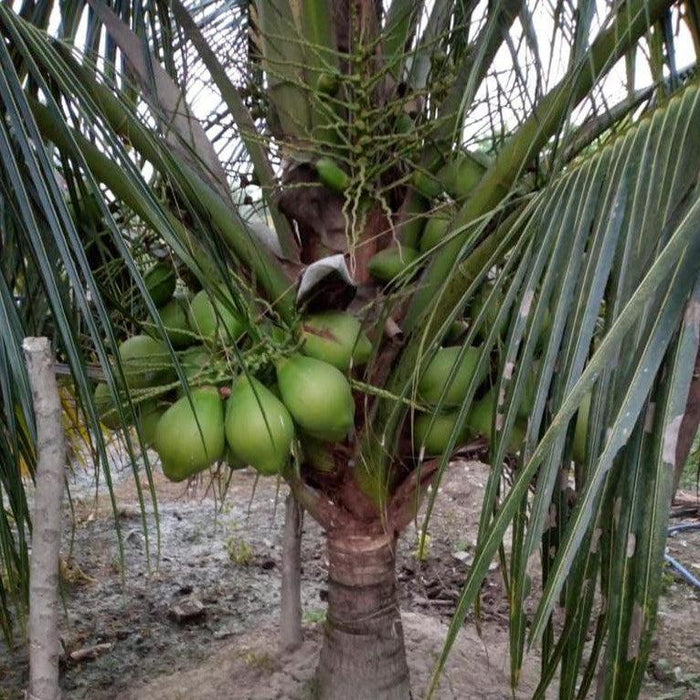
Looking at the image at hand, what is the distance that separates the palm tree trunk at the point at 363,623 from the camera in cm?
144

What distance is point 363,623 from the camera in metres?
1.47

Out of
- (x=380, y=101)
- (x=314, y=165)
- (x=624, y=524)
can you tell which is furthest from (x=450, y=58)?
(x=624, y=524)

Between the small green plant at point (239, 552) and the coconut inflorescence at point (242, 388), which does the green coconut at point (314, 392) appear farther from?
the small green plant at point (239, 552)

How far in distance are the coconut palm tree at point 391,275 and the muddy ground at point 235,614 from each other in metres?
0.34

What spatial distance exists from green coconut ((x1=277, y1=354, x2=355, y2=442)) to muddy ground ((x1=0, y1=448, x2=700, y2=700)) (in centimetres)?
38

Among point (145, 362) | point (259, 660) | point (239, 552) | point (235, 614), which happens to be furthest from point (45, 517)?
point (239, 552)

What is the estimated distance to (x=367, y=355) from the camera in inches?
45.0

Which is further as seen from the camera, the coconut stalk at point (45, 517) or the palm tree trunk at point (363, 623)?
the palm tree trunk at point (363, 623)

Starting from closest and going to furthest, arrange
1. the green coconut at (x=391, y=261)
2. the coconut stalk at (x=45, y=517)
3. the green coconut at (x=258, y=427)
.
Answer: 1. the coconut stalk at (x=45, y=517)
2. the green coconut at (x=258, y=427)
3. the green coconut at (x=391, y=261)

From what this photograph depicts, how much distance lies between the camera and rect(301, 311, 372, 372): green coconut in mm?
1096

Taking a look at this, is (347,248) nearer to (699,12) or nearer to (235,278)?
(235,278)

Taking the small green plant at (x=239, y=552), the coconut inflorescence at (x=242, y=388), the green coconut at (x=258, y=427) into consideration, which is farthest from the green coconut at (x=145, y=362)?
the small green plant at (x=239, y=552)

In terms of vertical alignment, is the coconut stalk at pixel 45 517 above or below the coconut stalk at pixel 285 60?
below

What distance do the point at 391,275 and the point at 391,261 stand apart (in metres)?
0.02
